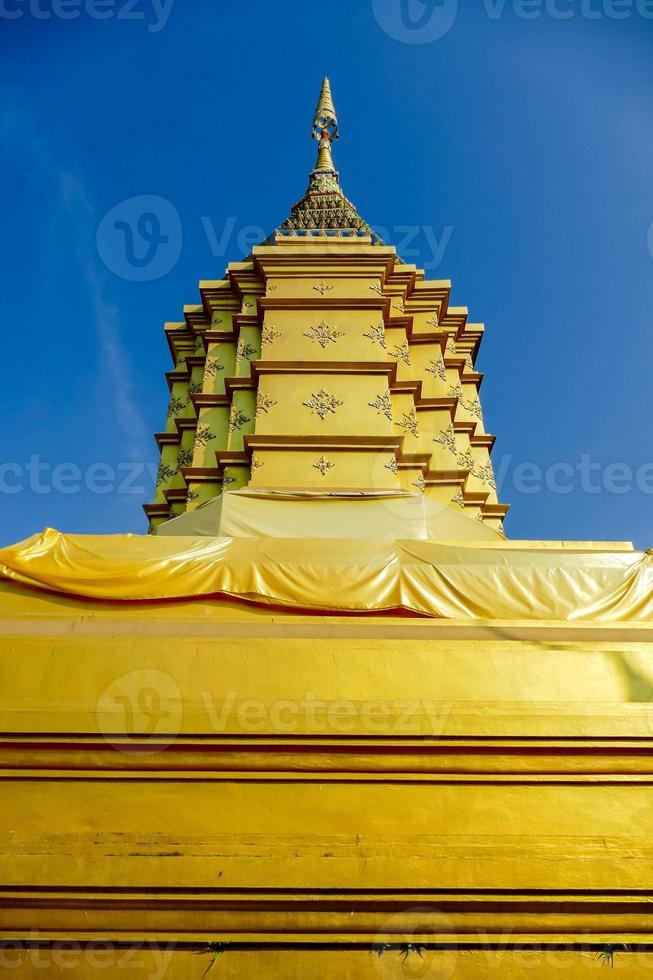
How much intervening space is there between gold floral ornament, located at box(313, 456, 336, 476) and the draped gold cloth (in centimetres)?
354

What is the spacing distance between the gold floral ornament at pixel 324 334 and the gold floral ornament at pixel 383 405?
130cm

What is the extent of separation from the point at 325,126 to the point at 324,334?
8519mm

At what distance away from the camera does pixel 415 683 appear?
461cm

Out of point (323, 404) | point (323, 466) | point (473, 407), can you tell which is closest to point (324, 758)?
point (323, 466)

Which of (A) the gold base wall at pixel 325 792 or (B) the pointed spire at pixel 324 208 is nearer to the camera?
(A) the gold base wall at pixel 325 792

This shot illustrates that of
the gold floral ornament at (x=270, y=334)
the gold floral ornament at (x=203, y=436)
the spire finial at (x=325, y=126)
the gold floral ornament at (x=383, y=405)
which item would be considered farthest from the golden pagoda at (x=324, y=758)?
the spire finial at (x=325, y=126)


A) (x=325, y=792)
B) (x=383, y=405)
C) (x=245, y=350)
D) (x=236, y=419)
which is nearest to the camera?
(x=325, y=792)

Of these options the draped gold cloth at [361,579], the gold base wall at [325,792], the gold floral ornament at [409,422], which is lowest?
the gold base wall at [325,792]

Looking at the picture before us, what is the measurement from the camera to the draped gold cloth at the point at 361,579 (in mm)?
5457

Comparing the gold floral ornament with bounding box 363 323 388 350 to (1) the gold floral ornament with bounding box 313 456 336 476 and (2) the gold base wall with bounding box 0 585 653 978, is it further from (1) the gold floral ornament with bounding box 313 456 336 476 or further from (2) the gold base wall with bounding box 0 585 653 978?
(2) the gold base wall with bounding box 0 585 653 978

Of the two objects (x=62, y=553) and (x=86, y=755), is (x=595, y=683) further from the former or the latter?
(x=62, y=553)

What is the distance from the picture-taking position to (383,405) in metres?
10.1

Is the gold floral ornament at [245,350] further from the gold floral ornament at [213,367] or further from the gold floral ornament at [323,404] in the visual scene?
the gold floral ornament at [323,404]

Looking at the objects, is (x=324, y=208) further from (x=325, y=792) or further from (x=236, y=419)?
(x=325, y=792)
